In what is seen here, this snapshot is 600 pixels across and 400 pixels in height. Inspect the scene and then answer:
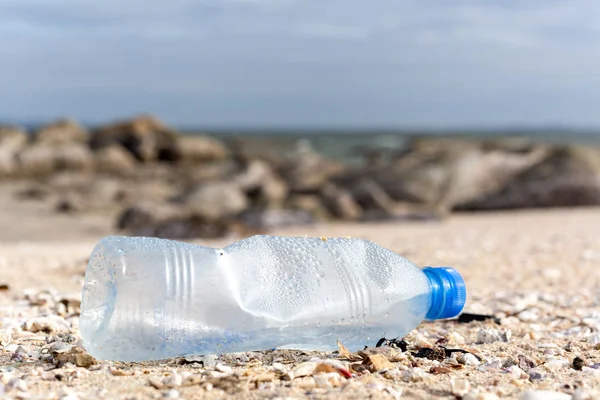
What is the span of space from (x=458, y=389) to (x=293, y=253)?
732mm

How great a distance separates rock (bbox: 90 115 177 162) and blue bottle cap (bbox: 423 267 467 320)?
70.2 ft

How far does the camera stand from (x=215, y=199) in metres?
12.1

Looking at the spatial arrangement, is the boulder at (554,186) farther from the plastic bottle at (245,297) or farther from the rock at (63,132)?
the rock at (63,132)

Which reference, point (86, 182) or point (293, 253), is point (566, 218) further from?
point (86, 182)

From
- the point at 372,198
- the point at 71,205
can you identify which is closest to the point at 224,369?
the point at 372,198

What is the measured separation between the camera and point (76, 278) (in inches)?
176

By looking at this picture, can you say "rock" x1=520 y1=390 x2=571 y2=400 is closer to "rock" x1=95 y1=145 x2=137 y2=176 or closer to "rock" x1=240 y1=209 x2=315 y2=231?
"rock" x1=240 y1=209 x2=315 y2=231

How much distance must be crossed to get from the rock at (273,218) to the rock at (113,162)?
387 inches

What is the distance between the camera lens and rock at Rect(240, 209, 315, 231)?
30.2 feet

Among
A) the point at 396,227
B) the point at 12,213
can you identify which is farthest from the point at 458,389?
the point at 12,213

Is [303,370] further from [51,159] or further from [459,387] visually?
[51,159]

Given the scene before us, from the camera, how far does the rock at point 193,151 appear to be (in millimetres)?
23594

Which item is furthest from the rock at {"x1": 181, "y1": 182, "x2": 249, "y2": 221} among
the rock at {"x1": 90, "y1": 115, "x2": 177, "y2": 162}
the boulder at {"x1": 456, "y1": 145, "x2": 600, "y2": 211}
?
the rock at {"x1": 90, "y1": 115, "x2": 177, "y2": 162}

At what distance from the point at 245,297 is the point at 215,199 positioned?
9968 millimetres
